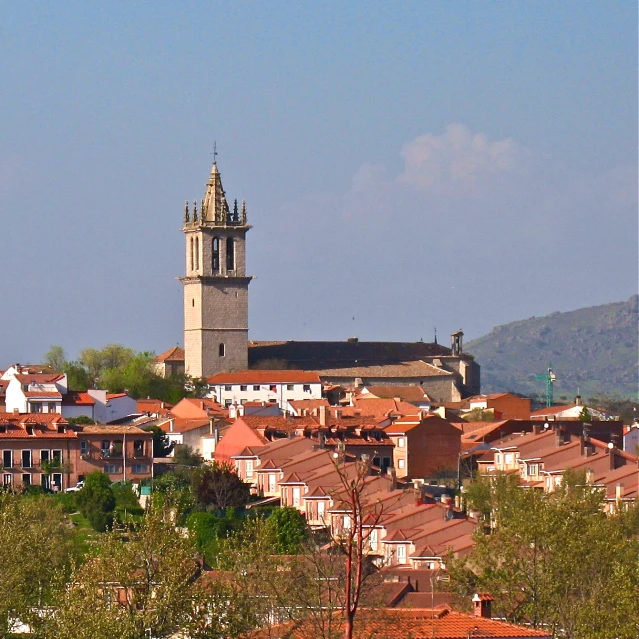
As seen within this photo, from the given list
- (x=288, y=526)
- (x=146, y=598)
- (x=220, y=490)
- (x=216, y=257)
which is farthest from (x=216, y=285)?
(x=146, y=598)

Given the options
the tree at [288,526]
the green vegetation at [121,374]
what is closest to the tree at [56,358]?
the green vegetation at [121,374]

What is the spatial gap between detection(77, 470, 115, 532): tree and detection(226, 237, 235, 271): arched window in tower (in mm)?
48839

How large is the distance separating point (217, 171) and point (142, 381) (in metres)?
18.5

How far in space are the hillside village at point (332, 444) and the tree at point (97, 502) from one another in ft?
3.07

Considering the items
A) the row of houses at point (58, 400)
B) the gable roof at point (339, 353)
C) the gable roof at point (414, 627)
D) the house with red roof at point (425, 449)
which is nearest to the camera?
the gable roof at point (414, 627)

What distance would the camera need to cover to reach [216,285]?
11838 cm

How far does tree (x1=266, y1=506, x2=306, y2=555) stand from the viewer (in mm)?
58344

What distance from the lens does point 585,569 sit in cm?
4141

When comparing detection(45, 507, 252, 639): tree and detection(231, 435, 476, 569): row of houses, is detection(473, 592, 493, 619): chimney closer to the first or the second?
detection(45, 507, 252, 639): tree

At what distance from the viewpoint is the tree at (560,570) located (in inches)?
1406

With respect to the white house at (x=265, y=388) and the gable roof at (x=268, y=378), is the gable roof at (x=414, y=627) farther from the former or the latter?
the gable roof at (x=268, y=378)

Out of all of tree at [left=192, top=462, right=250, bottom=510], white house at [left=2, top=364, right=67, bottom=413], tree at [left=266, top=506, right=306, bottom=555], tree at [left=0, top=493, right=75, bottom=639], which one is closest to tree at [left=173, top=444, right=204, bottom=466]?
white house at [left=2, top=364, right=67, bottom=413]

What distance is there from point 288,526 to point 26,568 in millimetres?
19982

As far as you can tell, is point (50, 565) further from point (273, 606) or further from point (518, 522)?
point (273, 606)
